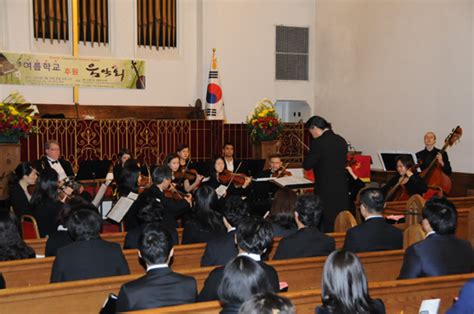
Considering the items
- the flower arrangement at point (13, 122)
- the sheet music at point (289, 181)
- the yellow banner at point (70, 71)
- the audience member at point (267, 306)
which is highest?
the yellow banner at point (70, 71)

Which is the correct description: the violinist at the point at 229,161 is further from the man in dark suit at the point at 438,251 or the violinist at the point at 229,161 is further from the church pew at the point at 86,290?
the man in dark suit at the point at 438,251

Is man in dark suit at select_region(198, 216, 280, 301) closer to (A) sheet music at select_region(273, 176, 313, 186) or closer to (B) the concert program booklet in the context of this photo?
(B) the concert program booklet

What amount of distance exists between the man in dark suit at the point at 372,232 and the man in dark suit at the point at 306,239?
224 mm

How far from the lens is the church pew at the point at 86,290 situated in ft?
10.0

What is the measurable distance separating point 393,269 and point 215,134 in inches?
314

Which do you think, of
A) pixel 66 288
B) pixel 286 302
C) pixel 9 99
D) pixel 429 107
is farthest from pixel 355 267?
pixel 9 99

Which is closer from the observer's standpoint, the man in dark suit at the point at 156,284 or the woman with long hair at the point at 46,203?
the man in dark suit at the point at 156,284

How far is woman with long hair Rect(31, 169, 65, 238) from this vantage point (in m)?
5.13

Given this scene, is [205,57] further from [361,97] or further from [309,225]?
[309,225]

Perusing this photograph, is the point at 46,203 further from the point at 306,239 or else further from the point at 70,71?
the point at 70,71

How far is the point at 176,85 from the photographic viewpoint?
41.5 ft

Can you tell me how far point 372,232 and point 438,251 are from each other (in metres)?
0.75

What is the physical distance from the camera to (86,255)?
353 cm

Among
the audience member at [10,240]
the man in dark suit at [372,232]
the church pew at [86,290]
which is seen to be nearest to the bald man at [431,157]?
the man in dark suit at [372,232]
